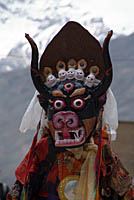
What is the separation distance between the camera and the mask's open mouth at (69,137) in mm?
1223

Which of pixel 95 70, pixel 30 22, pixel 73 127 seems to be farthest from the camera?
pixel 30 22

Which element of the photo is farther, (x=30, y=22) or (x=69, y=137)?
(x=30, y=22)

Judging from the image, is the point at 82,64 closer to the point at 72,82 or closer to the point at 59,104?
the point at 72,82

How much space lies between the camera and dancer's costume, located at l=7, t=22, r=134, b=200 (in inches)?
48.9

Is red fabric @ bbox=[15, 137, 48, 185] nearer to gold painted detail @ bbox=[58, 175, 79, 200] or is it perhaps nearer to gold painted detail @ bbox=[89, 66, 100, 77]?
gold painted detail @ bbox=[58, 175, 79, 200]

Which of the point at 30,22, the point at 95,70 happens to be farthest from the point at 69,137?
the point at 30,22

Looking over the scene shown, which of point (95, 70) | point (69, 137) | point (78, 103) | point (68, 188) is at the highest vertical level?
point (95, 70)

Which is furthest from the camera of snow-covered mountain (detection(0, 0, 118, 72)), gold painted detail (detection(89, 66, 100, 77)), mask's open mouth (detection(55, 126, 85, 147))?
snow-covered mountain (detection(0, 0, 118, 72))

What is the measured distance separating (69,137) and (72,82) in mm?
220

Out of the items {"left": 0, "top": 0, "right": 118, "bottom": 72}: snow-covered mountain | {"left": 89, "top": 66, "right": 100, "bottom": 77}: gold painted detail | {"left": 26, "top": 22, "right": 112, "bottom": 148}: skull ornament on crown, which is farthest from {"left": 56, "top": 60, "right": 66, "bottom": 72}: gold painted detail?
{"left": 0, "top": 0, "right": 118, "bottom": 72}: snow-covered mountain

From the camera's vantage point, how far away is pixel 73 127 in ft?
4.01

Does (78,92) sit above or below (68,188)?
above

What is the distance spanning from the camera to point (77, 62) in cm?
135

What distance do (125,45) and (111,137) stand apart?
132 centimetres
